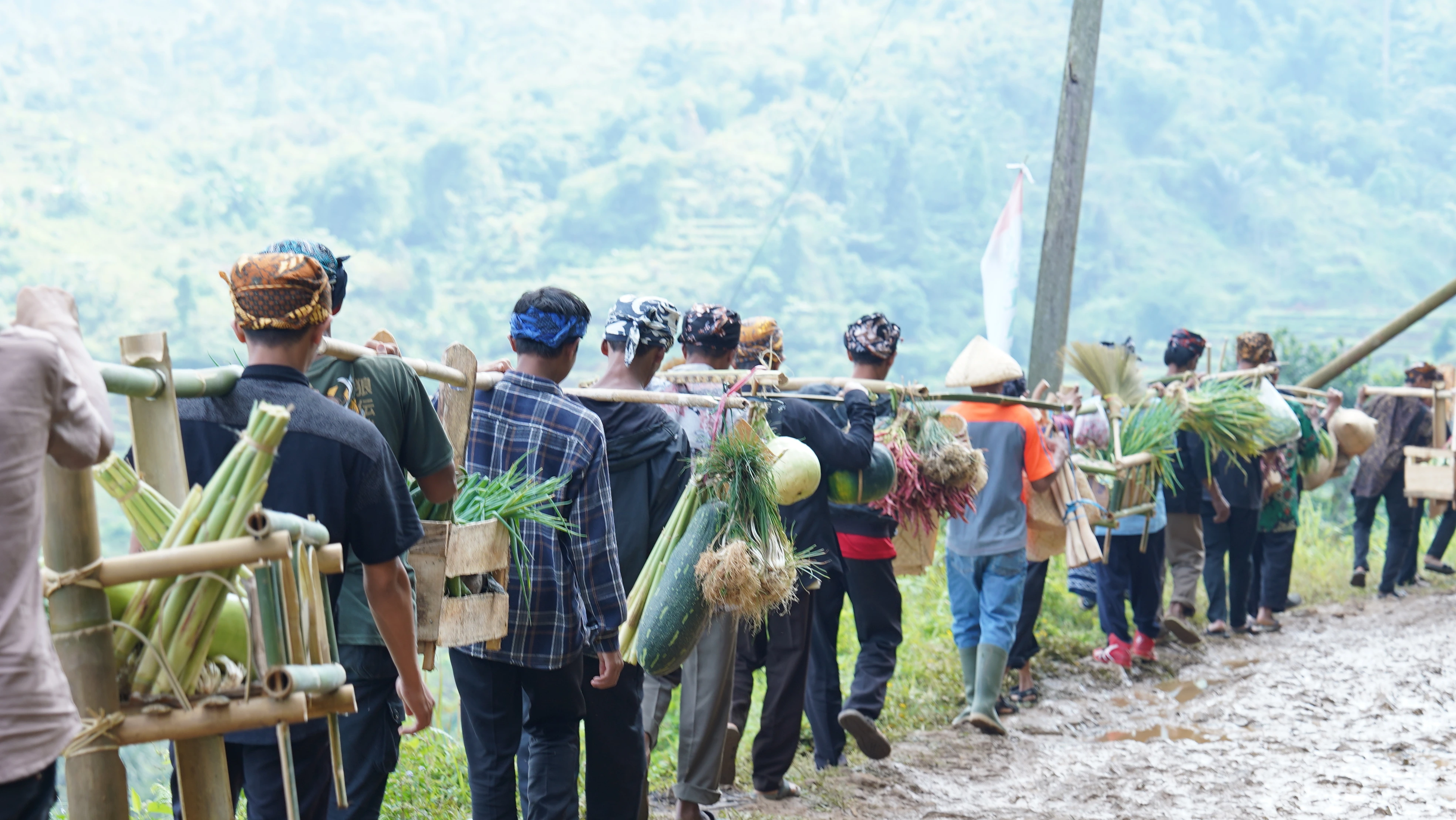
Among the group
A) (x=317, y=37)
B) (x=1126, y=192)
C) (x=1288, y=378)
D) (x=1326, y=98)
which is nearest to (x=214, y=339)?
(x=317, y=37)

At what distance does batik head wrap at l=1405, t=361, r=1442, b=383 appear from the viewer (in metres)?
10.6

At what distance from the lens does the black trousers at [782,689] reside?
5.41 m

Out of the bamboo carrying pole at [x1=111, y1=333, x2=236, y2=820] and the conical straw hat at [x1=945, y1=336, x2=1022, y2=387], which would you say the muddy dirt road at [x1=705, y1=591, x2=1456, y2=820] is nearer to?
the conical straw hat at [x1=945, y1=336, x2=1022, y2=387]

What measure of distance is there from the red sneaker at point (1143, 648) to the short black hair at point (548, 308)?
5.59 m

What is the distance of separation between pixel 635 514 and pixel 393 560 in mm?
1602

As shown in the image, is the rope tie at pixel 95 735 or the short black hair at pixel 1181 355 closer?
the rope tie at pixel 95 735

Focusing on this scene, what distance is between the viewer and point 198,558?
2.04m

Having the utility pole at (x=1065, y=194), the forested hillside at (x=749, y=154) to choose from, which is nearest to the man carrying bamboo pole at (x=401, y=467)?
the utility pole at (x=1065, y=194)

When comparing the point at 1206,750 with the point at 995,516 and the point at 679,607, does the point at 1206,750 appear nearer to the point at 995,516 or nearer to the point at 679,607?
the point at 995,516

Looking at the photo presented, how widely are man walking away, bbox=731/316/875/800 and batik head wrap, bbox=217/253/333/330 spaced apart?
268cm

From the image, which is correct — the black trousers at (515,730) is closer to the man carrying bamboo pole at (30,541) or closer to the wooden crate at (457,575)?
the wooden crate at (457,575)

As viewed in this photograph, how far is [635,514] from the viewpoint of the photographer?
446 cm

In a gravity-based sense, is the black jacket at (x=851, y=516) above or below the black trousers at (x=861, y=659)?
above

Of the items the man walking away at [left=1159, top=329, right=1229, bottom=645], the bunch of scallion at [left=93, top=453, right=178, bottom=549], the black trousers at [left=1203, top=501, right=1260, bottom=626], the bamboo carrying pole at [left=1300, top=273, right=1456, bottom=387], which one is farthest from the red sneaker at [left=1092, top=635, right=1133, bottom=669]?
the bunch of scallion at [left=93, top=453, right=178, bottom=549]
